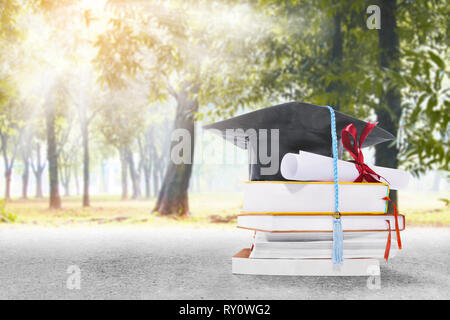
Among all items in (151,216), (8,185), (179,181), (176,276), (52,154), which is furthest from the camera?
(8,185)

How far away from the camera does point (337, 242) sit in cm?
117

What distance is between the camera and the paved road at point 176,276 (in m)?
1.12

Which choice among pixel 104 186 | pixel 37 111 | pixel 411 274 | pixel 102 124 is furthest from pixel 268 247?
pixel 104 186

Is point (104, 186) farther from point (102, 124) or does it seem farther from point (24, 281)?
point (24, 281)

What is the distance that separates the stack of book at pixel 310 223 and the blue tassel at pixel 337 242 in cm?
1

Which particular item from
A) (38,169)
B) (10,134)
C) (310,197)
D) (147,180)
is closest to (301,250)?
(310,197)

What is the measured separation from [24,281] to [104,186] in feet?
97.9

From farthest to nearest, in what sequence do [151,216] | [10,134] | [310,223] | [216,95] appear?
[10,134] → [151,216] → [216,95] → [310,223]

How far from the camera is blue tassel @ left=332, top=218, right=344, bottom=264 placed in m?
1.17

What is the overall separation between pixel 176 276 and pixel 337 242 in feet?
1.80

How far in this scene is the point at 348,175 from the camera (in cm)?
127

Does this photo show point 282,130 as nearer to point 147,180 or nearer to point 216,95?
point 216,95

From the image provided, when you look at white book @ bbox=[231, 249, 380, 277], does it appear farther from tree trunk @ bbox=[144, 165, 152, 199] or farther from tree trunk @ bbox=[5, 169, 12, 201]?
tree trunk @ bbox=[144, 165, 152, 199]
